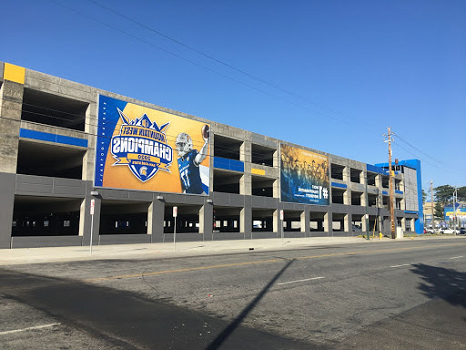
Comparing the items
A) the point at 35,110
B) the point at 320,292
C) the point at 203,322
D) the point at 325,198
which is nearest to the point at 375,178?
the point at 325,198

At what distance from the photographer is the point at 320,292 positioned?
30.9 ft

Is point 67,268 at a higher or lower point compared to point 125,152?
lower

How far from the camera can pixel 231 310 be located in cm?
737

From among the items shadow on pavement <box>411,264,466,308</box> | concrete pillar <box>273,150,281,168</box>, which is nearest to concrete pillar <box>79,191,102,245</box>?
shadow on pavement <box>411,264,466,308</box>

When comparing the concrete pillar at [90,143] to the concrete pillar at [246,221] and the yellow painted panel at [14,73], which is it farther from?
the concrete pillar at [246,221]

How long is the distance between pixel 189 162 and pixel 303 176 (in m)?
19.5

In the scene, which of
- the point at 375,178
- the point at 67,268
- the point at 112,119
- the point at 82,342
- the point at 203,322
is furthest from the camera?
the point at 375,178

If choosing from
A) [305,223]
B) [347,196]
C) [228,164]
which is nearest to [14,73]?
[228,164]

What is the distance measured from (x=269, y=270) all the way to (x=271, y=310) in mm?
5850

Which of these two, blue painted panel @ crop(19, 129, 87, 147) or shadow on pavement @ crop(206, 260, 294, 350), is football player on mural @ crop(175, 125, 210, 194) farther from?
shadow on pavement @ crop(206, 260, 294, 350)

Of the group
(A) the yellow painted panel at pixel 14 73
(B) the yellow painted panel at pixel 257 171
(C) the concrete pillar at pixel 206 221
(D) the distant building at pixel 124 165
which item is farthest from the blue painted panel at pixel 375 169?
(A) the yellow painted panel at pixel 14 73

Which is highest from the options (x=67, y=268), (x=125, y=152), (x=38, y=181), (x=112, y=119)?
(x=112, y=119)

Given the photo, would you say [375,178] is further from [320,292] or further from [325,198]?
[320,292]

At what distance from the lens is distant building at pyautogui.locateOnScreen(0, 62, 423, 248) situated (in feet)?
80.9
